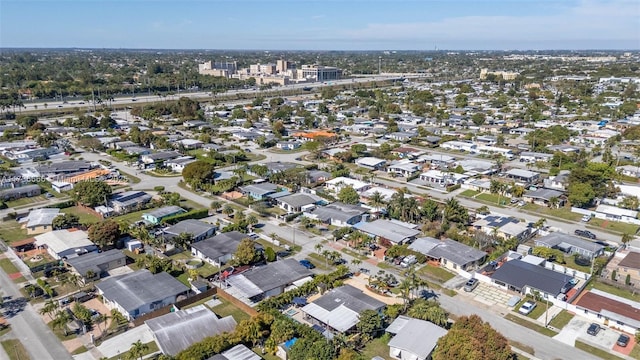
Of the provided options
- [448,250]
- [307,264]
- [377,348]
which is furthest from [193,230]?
[448,250]

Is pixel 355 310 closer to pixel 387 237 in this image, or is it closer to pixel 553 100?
pixel 387 237

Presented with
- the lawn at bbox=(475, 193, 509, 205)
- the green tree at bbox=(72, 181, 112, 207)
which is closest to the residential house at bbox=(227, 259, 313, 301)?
the green tree at bbox=(72, 181, 112, 207)

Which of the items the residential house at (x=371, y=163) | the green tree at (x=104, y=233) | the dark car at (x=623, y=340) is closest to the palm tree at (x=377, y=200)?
the residential house at (x=371, y=163)

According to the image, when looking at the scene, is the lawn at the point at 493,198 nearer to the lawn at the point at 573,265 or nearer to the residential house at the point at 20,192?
the lawn at the point at 573,265

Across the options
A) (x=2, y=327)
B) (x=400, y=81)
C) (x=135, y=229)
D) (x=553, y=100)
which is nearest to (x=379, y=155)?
(x=135, y=229)

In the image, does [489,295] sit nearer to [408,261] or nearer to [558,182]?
[408,261]

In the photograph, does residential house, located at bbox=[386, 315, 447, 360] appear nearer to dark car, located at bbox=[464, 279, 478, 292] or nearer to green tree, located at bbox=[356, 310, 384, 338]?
green tree, located at bbox=[356, 310, 384, 338]
